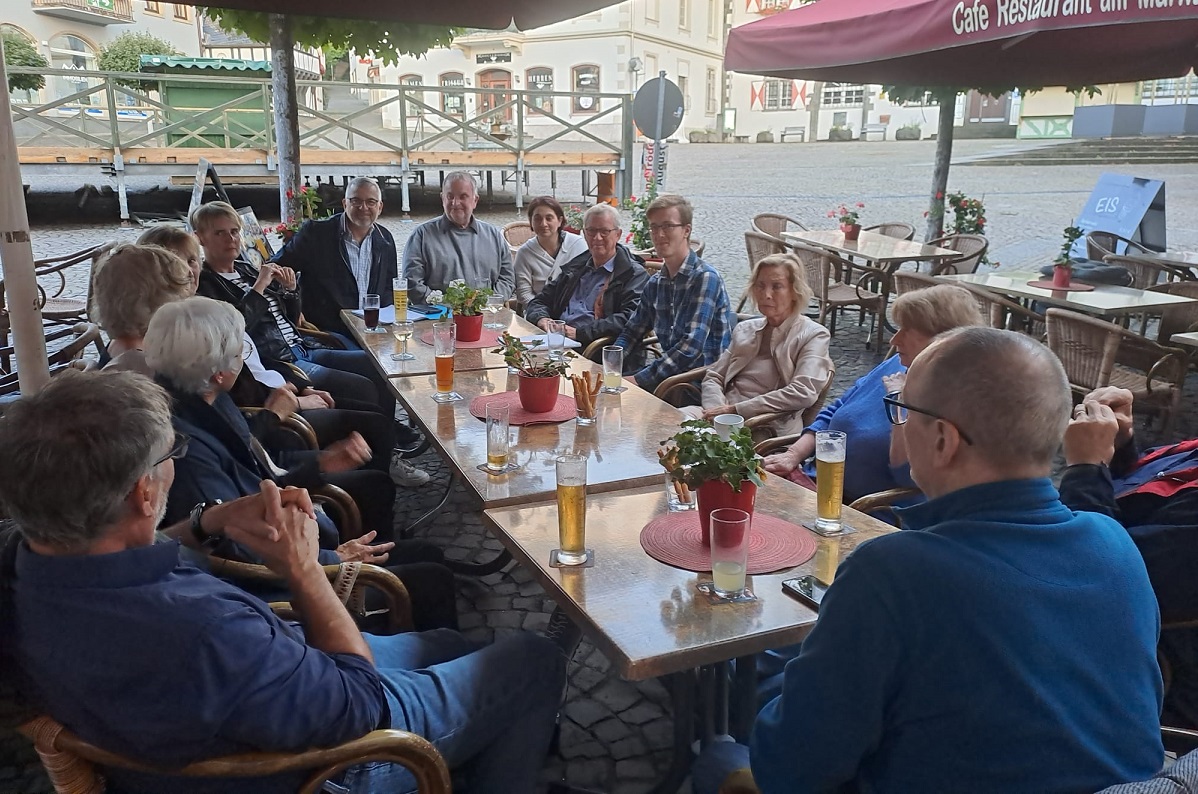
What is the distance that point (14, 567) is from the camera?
129cm

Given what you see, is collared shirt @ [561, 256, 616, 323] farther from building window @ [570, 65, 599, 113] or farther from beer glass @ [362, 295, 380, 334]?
building window @ [570, 65, 599, 113]

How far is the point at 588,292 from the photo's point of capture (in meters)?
A: 4.96

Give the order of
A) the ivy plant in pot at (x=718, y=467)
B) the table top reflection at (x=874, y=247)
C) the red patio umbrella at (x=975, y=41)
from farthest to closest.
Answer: the table top reflection at (x=874, y=247) → the red patio umbrella at (x=975, y=41) → the ivy plant in pot at (x=718, y=467)

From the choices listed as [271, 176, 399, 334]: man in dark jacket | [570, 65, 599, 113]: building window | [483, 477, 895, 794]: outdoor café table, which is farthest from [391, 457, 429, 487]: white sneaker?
[570, 65, 599, 113]: building window

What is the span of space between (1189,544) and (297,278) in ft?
14.3

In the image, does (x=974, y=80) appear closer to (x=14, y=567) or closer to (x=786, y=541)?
(x=786, y=541)

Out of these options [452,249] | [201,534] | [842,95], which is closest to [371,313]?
[452,249]

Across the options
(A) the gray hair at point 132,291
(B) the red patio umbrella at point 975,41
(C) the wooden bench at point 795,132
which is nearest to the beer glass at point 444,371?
(A) the gray hair at point 132,291

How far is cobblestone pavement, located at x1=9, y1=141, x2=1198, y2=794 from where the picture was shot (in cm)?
240

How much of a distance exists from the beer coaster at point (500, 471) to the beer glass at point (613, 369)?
814 mm

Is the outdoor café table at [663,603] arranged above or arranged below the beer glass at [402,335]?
below

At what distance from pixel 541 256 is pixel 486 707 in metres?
4.18

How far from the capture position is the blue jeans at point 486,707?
5.24ft

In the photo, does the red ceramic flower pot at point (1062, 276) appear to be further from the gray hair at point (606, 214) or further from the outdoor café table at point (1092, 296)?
the gray hair at point (606, 214)
